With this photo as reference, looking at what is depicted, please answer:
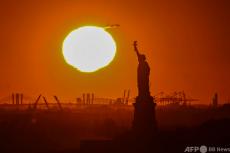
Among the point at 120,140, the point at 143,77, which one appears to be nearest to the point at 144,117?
the point at 120,140

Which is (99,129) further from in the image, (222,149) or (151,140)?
(222,149)

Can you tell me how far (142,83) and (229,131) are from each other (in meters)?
6.43

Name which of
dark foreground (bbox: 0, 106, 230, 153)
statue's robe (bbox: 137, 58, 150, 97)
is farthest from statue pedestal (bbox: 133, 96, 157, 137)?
statue's robe (bbox: 137, 58, 150, 97)

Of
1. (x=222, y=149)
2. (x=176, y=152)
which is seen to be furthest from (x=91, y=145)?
(x=222, y=149)

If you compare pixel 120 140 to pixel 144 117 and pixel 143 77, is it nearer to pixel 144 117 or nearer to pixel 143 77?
pixel 144 117

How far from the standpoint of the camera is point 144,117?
42.2 m

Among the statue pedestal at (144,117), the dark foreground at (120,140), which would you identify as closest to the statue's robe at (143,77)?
the statue pedestal at (144,117)

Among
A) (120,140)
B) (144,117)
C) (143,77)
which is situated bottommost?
(120,140)

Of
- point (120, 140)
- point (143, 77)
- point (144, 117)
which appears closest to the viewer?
point (120, 140)

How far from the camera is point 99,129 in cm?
5262

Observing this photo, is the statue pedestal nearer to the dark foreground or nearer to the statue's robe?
the dark foreground

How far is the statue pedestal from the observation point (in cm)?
4206

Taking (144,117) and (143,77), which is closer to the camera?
(144,117)

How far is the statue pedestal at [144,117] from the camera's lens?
42.1 metres
